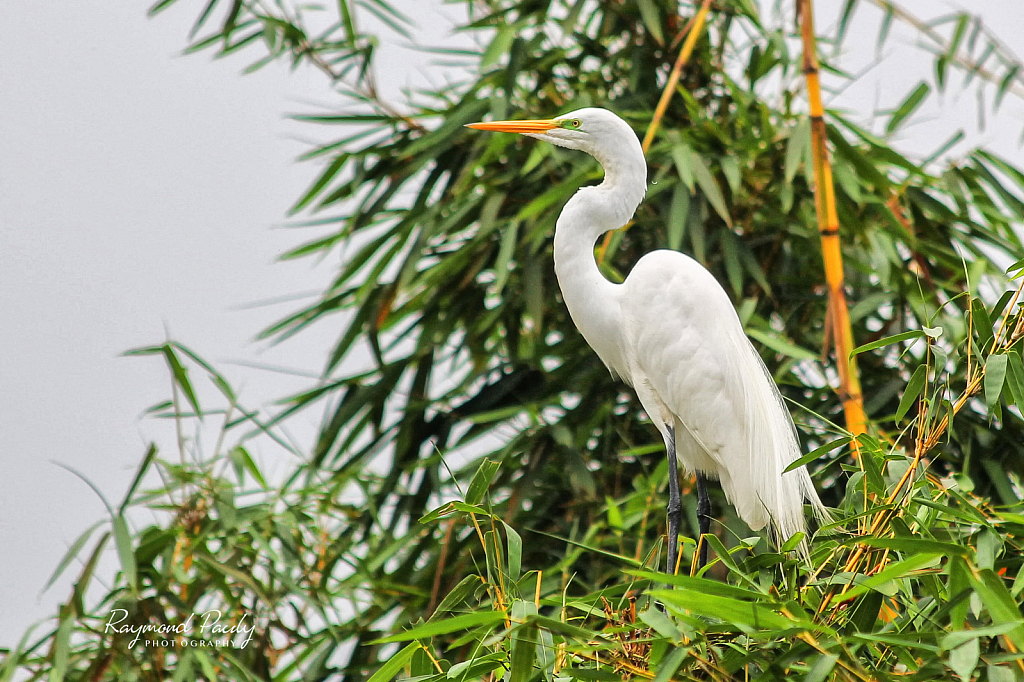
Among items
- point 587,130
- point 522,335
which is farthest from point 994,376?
point 522,335

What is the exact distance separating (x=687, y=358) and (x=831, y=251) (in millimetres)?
357

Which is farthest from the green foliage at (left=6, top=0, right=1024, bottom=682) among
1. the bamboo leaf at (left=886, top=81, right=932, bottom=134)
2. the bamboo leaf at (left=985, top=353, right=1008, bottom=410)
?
the bamboo leaf at (left=985, top=353, right=1008, bottom=410)

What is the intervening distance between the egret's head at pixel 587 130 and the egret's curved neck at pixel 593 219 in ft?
0.04

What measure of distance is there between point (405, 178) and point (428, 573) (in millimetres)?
954

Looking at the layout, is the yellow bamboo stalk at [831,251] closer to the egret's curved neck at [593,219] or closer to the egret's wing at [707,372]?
the egret's wing at [707,372]

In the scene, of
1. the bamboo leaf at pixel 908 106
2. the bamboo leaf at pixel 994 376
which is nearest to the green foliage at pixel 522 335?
the bamboo leaf at pixel 908 106

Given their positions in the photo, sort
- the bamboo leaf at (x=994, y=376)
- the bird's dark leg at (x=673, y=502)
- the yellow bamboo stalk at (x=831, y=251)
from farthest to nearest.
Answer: the yellow bamboo stalk at (x=831, y=251), the bird's dark leg at (x=673, y=502), the bamboo leaf at (x=994, y=376)

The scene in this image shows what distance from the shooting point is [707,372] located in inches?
65.7

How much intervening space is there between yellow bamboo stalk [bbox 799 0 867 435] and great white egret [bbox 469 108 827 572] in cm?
13

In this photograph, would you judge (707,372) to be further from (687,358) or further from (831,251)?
(831,251)

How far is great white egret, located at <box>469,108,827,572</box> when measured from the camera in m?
1.62

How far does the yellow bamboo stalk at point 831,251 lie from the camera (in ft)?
5.75

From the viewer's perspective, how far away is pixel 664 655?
3.35ft

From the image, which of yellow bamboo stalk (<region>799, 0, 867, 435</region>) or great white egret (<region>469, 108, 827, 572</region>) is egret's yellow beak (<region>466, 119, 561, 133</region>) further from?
yellow bamboo stalk (<region>799, 0, 867, 435</region>)
